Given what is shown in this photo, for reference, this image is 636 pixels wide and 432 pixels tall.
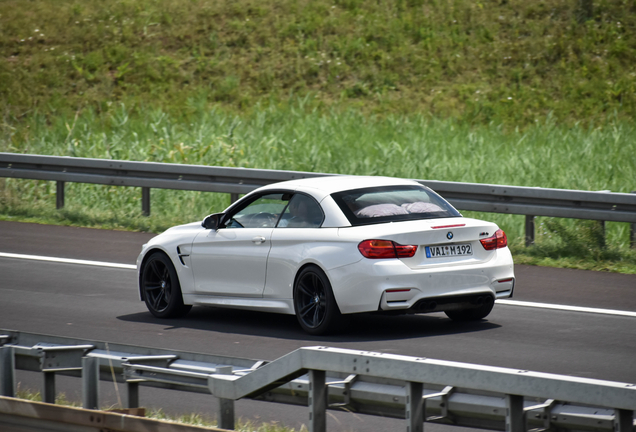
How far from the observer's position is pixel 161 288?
10.3 metres

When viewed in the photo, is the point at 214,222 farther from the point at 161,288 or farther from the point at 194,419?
the point at 194,419

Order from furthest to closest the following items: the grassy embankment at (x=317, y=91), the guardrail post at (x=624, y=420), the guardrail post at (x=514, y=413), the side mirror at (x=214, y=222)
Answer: the grassy embankment at (x=317, y=91) < the side mirror at (x=214, y=222) < the guardrail post at (x=514, y=413) < the guardrail post at (x=624, y=420)

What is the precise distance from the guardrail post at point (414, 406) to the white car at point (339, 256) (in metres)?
4.03

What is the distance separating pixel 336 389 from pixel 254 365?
56cm

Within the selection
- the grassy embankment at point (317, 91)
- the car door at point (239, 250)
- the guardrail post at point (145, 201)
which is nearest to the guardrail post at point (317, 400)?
the car door at point (239, 250)

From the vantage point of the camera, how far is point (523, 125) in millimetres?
25500

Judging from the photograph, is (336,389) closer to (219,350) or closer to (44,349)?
(44,349)

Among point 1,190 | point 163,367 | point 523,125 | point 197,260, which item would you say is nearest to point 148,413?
point 163,367

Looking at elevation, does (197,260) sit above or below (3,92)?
below

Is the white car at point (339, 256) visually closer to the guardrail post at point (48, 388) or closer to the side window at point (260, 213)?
the side window at point (260, 213)

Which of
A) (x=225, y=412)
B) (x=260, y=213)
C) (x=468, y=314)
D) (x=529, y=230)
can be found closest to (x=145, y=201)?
(x=529, y=230)

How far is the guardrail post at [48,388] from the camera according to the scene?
17.7 ft

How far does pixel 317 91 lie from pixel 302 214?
2015cm

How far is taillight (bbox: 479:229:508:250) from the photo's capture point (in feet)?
29.2
